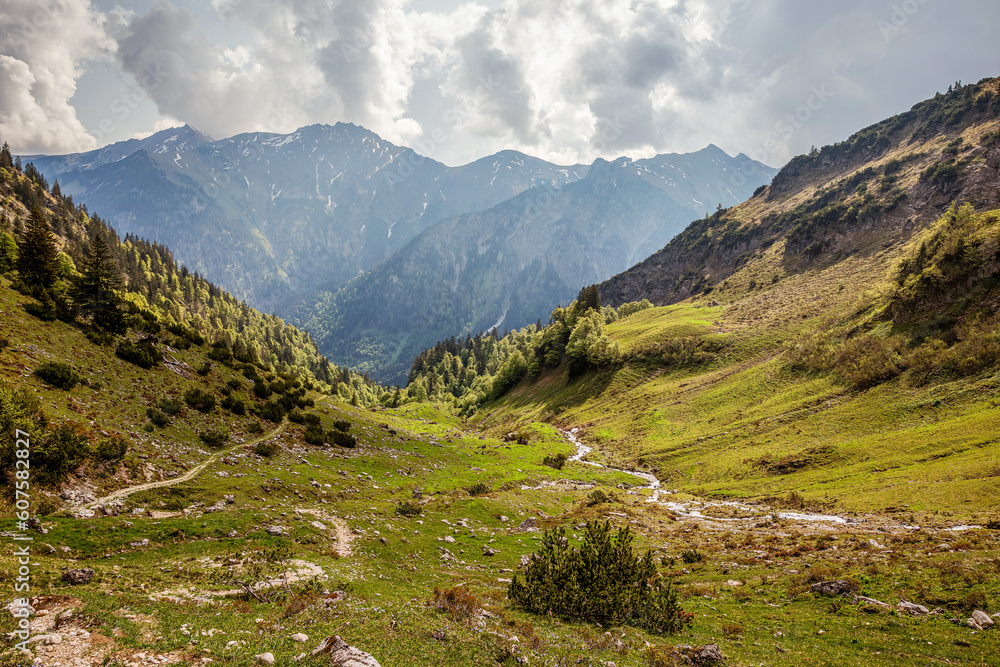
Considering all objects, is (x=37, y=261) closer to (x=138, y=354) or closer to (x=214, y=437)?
(x=138, y=354)

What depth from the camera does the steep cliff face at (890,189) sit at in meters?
117

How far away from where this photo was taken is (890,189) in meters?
139

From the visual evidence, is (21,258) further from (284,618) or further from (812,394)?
(812,394)

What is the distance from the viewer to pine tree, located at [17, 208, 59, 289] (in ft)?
107

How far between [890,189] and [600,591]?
194m

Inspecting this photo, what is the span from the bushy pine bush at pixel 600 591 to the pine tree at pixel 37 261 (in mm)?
44725

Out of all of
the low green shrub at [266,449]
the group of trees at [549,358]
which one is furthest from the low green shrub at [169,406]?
the group of trees at [549,358]

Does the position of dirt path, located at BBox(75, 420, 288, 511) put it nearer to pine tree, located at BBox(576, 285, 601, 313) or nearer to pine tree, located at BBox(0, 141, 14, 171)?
pine tree, located at BBox(576, 285, 601, 313)

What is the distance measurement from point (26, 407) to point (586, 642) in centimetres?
2734

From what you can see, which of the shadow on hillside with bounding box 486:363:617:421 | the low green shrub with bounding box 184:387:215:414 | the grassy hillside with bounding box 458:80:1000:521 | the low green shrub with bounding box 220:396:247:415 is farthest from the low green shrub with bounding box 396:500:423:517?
the shadow on hillside with bounding box 486:363:617:421

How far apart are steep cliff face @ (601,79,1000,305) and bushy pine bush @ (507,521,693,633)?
489ft

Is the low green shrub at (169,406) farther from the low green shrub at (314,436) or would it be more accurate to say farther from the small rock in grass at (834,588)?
the small rock in grass at (834,588)

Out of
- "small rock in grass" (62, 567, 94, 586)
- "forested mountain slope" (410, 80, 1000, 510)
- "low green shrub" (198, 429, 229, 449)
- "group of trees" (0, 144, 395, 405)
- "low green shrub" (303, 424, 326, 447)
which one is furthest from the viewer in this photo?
"forested mountain slope" (410, 80, 1000, 510)

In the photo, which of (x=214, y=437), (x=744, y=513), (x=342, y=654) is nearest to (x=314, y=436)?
(x=214, y=437)
